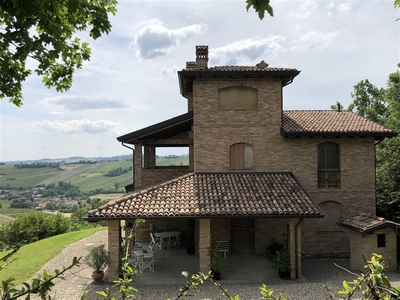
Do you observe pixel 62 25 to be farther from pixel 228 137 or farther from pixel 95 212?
pixel 228 137

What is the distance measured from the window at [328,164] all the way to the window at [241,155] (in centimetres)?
366

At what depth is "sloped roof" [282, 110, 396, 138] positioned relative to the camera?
1482cm

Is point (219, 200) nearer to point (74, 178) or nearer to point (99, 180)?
point (99, 180)

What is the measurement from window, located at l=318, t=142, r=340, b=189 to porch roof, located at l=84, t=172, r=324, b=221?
1849 mm

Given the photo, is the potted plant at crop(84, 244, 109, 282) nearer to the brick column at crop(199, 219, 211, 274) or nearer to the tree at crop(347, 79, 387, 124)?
the brick column at crop(199, 219, 211, 274)

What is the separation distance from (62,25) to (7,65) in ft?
4.92

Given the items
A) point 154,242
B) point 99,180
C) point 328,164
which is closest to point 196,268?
point 154,242

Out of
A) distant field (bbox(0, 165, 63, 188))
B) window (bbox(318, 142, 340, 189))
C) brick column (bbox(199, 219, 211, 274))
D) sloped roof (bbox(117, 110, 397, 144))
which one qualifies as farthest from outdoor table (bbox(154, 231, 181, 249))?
distant field (bbox(0, 165, 63, 188))

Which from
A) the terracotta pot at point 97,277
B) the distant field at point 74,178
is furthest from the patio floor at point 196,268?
the distant field at point 74,178

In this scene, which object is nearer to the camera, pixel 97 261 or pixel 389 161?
pixel 97 261

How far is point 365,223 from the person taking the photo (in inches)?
516

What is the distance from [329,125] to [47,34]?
14.1 meters

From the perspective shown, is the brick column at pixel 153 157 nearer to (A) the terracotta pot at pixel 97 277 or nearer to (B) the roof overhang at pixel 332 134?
(A) the terracotta pot at pixel 97 277

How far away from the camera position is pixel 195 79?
14984 mm
